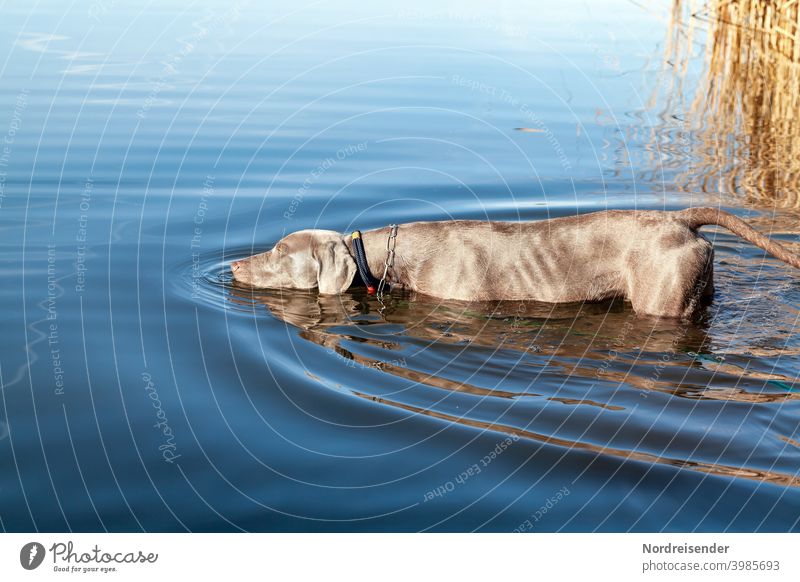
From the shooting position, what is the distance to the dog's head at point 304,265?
1038 centimetres

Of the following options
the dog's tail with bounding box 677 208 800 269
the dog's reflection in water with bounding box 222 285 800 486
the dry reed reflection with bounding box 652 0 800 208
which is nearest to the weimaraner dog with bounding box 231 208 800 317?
the dog's tail with bounding box 677 208 800 269

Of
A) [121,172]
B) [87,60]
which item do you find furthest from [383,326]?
[87,60]

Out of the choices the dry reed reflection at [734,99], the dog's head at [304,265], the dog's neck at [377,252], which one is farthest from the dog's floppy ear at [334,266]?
the dry reed reflection at [734,99]

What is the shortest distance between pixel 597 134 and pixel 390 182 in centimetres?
456

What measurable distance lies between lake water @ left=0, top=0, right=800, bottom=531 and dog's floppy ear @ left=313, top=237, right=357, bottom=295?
0.19m

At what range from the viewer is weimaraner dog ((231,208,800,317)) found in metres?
9.28

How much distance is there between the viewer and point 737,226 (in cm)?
905

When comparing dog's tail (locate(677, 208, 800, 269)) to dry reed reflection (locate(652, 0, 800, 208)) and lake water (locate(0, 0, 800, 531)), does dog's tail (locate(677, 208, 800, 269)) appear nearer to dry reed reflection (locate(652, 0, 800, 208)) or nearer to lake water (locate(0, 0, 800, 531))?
lake water (locate(0, 0, 800, 531))

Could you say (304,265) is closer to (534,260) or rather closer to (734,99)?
(534,260)

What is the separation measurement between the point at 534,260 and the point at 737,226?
6.54 feet

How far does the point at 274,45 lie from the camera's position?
23.0 meters

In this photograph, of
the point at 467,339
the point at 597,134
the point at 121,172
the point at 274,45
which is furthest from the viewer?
the point at 274,45
